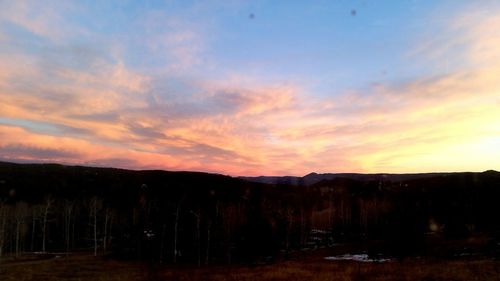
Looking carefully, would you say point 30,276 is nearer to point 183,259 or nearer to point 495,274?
point 183,259

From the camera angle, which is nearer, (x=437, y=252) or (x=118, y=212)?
(x=437, y=252)

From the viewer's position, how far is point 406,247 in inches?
2013

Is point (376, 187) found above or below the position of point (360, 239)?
above

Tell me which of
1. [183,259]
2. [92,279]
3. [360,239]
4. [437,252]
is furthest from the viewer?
[360,239]

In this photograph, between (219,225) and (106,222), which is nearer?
(219,225)

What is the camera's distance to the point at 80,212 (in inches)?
4616

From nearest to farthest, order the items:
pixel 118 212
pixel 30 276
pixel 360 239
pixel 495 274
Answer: pixel 495 274, pixel 30 276, pixel 360 239, pixel 118 212

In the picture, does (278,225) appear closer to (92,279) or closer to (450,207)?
(92,279)

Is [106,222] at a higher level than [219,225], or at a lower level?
lower

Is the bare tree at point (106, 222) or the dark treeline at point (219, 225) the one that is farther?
the bare tree at point (106, 222)

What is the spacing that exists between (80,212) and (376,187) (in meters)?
128

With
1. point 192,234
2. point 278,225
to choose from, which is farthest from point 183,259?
point 278,225

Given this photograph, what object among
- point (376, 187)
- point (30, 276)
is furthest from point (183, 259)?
point (376, 187)

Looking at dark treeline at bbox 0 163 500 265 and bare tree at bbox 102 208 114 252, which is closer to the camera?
dark treeline at bbox 0 163 500 265
